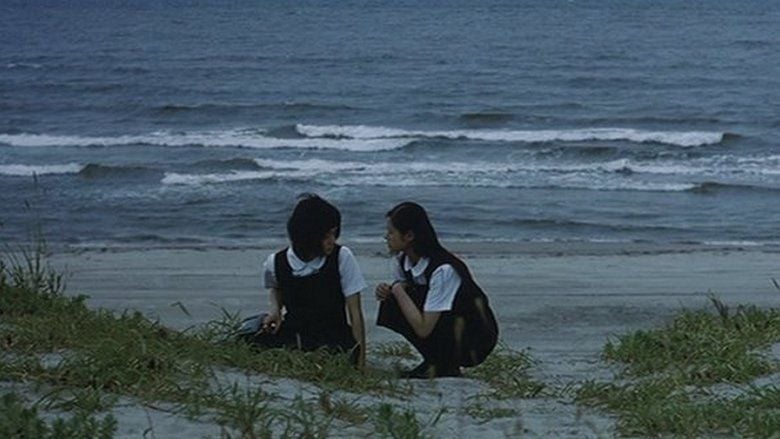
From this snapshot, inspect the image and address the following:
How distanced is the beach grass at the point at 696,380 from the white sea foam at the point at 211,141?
20180 millimetres

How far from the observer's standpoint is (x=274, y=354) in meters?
7.80

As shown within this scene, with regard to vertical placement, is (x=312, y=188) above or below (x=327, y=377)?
below

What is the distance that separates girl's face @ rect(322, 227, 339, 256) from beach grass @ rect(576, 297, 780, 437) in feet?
5.17

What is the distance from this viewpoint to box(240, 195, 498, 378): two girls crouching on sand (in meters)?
8.28

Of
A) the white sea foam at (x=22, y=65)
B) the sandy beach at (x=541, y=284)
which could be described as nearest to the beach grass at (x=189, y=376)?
the sandy beach at (x=541, y=284)

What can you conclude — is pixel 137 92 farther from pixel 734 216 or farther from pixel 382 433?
pixel 382 433

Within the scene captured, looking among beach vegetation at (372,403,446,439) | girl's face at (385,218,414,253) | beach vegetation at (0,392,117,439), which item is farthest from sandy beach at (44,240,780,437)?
beach vegetation at (0,392,117,439)

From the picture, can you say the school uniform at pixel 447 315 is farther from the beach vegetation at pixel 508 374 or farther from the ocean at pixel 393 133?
the ocean at pixel 393 133

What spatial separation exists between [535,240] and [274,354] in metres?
11.7

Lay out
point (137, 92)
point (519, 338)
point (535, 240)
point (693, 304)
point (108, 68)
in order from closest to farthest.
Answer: point (519, 338), point (693, 304), point (535, 240), point (137, 92), point (108, 68)

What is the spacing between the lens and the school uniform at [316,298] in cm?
830

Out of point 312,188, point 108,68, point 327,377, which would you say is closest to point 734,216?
point 312,188

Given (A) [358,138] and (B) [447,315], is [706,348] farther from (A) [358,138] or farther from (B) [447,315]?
(A) [358,138]

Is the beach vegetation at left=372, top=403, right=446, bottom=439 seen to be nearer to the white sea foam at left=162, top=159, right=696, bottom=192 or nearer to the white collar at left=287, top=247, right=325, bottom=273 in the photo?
the white collar at left=287, top=247, right=325, bottom=273
